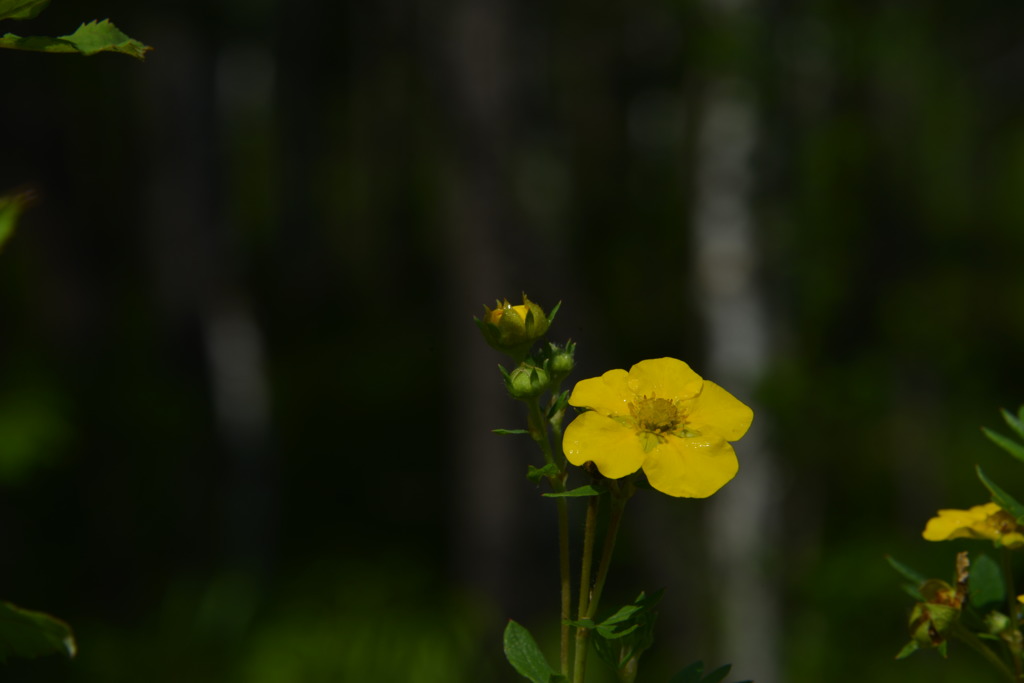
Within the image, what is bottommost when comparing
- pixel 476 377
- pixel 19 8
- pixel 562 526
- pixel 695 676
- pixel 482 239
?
pixel 476 377

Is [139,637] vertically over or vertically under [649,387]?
under

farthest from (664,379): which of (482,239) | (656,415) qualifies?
(482,239)

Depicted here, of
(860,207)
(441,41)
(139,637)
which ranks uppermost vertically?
(441,41)

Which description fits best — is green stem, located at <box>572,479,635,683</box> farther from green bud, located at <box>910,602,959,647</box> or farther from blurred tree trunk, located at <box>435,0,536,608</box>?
blurred tree trunk, located at <box>435,0,536,608</box>

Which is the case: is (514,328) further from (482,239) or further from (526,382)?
(482,239)

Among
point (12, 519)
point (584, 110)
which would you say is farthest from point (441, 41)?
point (584, 110)

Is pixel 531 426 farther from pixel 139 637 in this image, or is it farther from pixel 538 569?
pixel 139 637

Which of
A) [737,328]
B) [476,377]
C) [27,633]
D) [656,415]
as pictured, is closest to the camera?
[27,633]
